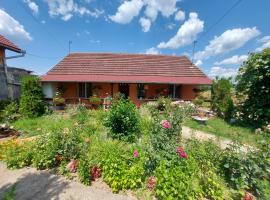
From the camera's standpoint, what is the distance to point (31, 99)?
988 centimetres

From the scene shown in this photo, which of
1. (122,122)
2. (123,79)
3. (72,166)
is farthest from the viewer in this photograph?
(123,79)

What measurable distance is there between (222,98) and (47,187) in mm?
10653

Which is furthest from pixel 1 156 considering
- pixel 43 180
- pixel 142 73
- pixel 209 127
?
pixel 142 73

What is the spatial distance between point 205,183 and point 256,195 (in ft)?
3.61

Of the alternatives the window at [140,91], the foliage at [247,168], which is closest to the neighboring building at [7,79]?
the window at [140,91]

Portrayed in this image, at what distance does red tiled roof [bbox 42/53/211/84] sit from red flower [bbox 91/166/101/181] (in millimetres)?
9591

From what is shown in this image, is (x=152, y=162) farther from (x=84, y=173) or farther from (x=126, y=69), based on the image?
(x=126, y=69)

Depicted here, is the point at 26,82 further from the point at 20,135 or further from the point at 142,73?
the point at 142,73

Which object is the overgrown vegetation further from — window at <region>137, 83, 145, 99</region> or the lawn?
window at <region>137, 83, 145, 99</region>

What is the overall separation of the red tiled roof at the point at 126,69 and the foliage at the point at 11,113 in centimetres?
326

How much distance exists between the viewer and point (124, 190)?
349 cm

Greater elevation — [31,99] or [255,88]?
[255,88]

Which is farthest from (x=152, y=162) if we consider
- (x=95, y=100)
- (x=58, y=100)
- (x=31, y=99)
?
(x=58, y=100)

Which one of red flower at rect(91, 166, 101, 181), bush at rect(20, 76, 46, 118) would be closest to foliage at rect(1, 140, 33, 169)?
red flower at rect(91, 166, 101, 181)
